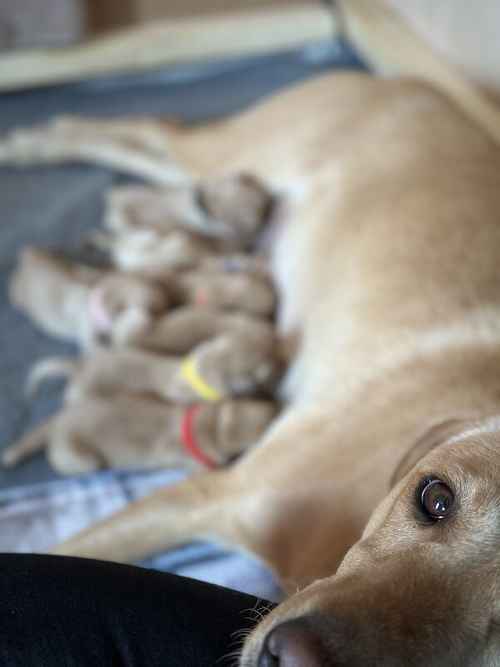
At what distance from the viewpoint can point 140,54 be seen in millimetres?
3646

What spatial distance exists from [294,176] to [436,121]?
513 millimetres

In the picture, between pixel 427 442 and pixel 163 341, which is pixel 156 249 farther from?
pixel 427 442

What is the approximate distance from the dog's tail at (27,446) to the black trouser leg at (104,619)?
2.98 feet

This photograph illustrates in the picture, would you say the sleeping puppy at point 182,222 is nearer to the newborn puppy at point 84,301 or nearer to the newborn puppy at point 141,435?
the newborn puppy at point 84,301

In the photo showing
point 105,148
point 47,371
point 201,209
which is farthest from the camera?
point 105,148

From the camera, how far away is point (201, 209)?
264cm

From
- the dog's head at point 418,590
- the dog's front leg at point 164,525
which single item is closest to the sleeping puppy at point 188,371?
the dog's front leg at point 164,525

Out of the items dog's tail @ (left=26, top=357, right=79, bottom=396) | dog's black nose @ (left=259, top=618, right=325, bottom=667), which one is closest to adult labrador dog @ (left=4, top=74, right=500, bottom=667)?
dog's black nose @ (left=259, top=618, right=325, bottom=667)

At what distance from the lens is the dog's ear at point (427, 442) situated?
3.99 feet

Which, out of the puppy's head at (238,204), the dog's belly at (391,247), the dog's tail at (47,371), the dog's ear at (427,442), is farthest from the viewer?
the puppy's head at (238,204)

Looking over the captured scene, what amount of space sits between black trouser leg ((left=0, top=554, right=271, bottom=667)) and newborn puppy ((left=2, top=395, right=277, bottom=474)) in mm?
830

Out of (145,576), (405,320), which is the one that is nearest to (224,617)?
(145,576)

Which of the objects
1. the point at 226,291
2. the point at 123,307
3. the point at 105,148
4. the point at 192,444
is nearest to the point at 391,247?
the point at 226,291

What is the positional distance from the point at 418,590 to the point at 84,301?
1.55 meters
